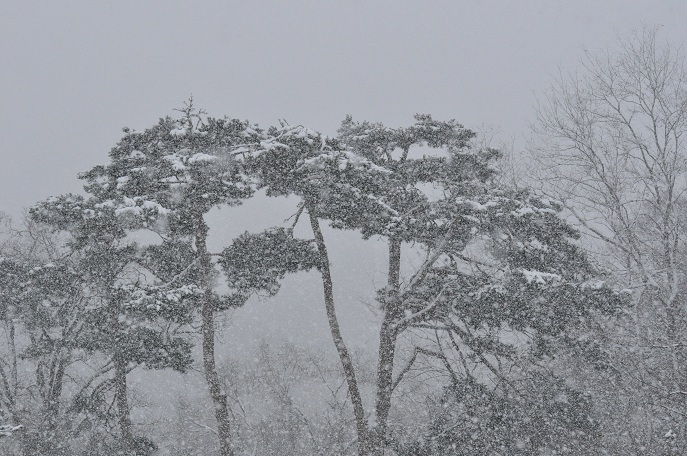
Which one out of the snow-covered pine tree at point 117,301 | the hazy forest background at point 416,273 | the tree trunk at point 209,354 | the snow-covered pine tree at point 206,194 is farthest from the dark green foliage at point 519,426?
the snow-covered pine tree at point 117,301

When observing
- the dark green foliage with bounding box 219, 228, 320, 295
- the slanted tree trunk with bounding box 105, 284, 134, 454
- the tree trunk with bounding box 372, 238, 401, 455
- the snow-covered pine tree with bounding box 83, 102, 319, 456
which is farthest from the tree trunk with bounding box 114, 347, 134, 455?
the tree trunk with bounding box 372, 238, 401, 455

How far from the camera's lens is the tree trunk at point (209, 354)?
10.5 m

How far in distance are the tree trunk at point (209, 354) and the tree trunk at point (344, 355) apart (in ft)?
8.14

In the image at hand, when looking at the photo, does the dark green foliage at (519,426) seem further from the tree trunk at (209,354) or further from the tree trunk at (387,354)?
the tree trunk at (209,354)

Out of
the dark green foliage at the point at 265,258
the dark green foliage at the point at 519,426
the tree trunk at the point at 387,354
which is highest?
the dark green foliage at the point at 265,258

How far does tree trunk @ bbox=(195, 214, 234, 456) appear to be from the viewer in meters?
10.5

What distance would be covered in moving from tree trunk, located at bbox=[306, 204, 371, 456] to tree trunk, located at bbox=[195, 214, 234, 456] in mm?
2480

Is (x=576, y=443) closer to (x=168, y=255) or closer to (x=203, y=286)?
(x=203, y=286)

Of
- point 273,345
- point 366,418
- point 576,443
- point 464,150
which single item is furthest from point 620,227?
point 273,345

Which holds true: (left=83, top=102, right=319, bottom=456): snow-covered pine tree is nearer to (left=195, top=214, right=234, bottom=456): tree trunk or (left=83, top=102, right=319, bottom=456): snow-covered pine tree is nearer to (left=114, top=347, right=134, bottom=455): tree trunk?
(left=195, top=214, right=234, bottom=456): tree trunk

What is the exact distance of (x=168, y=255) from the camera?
12.4m

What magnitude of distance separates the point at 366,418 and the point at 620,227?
7865mm

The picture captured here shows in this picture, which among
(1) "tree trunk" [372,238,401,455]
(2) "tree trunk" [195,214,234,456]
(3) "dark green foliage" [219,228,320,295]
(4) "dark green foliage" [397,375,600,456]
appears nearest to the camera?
(4) "dark green foliage" [397,375,600,456]

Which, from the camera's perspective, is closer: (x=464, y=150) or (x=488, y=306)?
(x=488, y=306)
